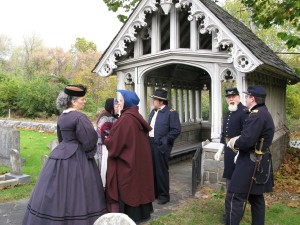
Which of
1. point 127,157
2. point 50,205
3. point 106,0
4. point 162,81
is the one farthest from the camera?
point 106,0

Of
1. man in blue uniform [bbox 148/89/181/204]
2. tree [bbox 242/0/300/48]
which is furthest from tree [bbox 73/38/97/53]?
man in blue uniform [bbox 148/89/181/204]

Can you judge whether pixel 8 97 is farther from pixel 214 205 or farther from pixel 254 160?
pixel 254 160

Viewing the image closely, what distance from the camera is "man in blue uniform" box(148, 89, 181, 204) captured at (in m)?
6.64

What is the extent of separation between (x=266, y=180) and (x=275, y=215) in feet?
5.62

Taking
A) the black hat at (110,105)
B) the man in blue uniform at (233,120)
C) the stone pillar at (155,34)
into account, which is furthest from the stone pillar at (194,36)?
the black hat at (110,105)

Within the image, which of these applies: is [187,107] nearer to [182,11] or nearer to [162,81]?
[162,81]

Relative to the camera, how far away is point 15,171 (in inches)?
325

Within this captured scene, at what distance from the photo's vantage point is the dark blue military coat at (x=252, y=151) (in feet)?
15.0

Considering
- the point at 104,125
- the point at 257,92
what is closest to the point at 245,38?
the point at 257,92

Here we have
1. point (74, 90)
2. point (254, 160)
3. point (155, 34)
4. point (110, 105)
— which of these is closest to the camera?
point (74, 90)

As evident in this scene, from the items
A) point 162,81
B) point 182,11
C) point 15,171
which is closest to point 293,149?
point 162,81

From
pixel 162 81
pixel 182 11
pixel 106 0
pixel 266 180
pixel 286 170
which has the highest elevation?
pixel 106 0

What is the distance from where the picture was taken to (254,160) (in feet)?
15.5

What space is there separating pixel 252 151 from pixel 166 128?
2246 mm
